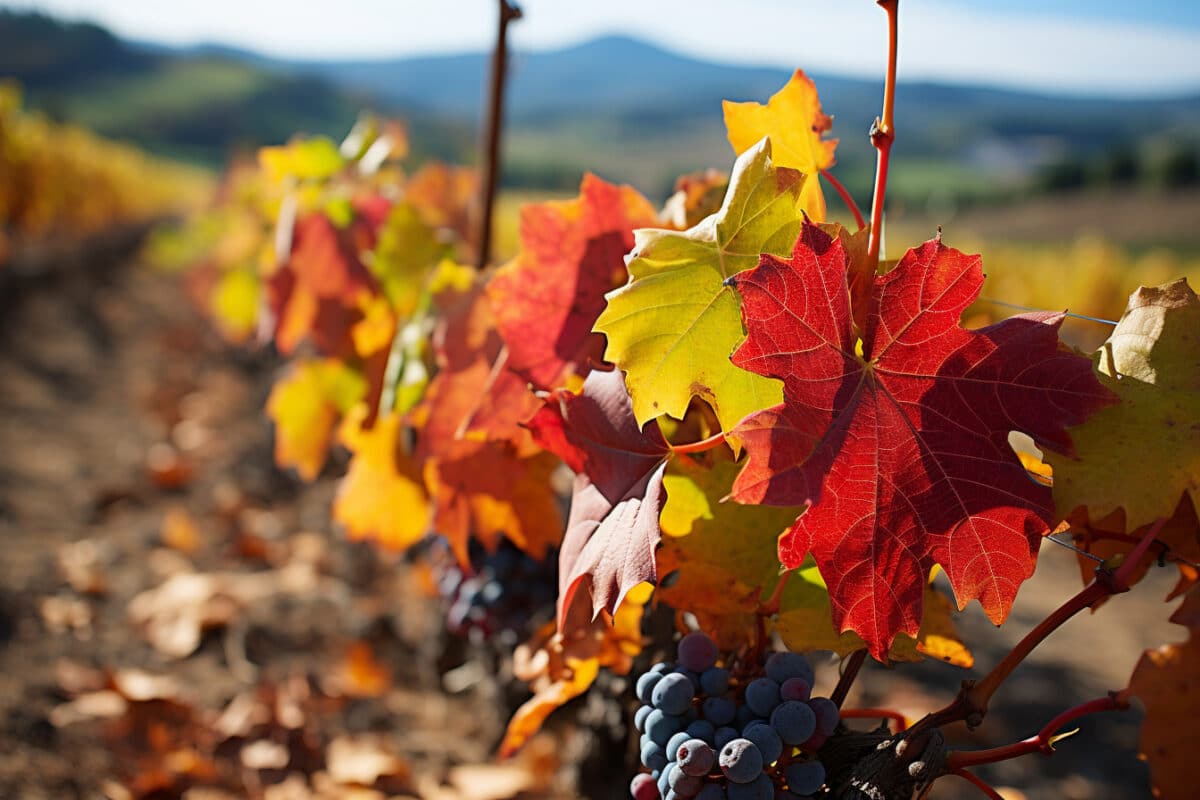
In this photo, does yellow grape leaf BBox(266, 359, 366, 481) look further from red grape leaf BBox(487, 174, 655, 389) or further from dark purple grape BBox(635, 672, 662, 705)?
dark purple grape BBox(635, 672, 662, 705)

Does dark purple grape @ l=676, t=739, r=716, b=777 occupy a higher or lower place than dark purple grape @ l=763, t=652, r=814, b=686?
A: lower

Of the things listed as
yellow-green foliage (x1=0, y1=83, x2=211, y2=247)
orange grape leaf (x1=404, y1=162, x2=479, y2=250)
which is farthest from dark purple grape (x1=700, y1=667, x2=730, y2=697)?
yellow-green foliage (x1=0, y1=83, x2=211, y2=247)

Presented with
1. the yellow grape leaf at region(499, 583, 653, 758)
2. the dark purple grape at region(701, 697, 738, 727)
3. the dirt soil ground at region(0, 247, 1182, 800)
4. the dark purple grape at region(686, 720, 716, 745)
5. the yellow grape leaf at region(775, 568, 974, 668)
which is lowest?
the dirt soil ground at region(0, 247, 1182, 800)

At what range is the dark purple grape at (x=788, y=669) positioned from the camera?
2.21 feet

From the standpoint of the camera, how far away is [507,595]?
1.22 metres

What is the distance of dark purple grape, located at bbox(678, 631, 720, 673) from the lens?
27.5 inches

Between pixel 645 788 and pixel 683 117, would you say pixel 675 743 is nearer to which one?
pixel 645 788

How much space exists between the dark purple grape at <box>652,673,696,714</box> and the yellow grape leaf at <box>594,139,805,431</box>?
0.20 m

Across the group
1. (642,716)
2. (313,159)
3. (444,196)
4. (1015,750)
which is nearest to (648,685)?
(642,716)

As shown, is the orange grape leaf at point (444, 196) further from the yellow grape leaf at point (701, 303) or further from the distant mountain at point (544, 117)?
the distant mountain at point (544, 117)

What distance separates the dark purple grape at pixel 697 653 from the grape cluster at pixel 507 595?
537 millimetres

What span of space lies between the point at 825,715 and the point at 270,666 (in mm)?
1620

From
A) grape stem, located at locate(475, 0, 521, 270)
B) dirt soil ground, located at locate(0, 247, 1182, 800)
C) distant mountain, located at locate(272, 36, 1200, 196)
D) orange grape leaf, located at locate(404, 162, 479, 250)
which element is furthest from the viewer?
distant mountain, located at locate(272, 36, 1200, 196)

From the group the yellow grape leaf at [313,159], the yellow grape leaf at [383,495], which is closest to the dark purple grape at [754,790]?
the yellow grape leaf at [383,495]
